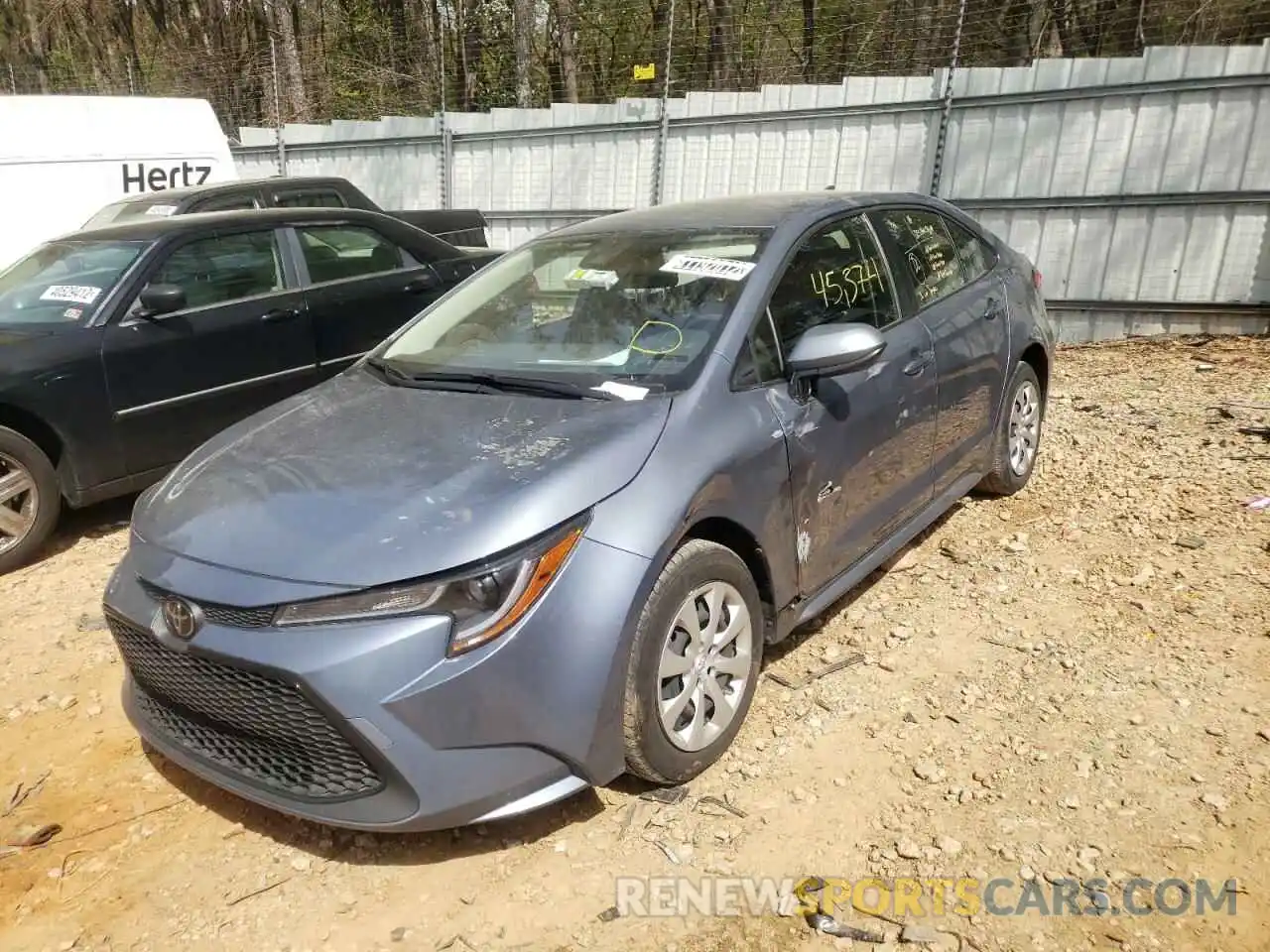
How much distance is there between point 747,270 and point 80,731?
9.04 ft

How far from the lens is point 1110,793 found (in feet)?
8.39

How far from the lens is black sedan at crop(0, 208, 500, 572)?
4516 millimetres

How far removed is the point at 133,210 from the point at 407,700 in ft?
23.7

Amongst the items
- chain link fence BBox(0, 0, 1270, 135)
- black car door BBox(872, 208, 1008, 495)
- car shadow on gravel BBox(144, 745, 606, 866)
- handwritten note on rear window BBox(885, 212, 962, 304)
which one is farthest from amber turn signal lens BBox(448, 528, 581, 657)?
chain link fence BBox(0, 0, 1270, 135)

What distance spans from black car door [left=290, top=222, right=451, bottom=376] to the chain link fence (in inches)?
187

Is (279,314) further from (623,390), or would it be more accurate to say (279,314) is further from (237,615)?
(237,615)

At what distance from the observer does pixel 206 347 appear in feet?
16.6

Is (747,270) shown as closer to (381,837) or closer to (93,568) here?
(381,837)

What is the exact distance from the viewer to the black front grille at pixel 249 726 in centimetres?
221

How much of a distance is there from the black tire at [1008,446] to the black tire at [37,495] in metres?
4.57

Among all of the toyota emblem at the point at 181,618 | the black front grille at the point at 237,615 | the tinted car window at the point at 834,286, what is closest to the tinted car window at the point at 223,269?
the toyota emblem at the point at 181,618

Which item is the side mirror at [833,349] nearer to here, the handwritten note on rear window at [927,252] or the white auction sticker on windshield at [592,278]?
the white auction sticker on windshield at [592,278]

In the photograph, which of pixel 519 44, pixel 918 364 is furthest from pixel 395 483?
pixel 519 44

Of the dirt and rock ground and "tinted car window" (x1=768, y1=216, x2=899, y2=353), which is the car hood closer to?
"tinted car window" (x1=768, y1=216, x2=899, y2=353)
